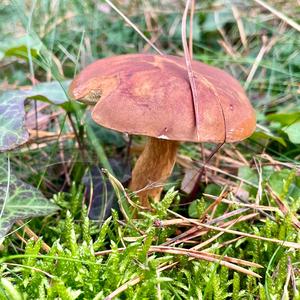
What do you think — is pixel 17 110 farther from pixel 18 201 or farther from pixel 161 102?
pixel 161 102

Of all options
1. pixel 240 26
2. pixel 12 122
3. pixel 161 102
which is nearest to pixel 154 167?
pixel 161 102

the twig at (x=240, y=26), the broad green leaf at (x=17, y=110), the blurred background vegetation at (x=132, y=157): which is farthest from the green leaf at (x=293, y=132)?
the twig at (x=240, y=26)

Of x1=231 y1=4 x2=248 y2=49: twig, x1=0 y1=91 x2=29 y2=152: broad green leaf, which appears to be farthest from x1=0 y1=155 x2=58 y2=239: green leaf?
x1=231 y1=4 x2=248 y2=49: twig

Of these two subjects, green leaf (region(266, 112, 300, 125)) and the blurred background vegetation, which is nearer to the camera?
the blurred background vegetation

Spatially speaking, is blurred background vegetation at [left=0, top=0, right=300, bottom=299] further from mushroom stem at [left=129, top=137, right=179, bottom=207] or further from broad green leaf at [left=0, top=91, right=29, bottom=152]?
broad green leaf at [left=0, top=91, right=29, bottom=152]

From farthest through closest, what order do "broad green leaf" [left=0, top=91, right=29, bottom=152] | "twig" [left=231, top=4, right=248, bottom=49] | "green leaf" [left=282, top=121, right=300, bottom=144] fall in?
"twig" [left=231, top=4, right=248, bottom=49] → "green leaf" [left=282, top=121, right=300, bottom=144] → "broad green leaf" [left=0, top=91, right=29, bottom=152]

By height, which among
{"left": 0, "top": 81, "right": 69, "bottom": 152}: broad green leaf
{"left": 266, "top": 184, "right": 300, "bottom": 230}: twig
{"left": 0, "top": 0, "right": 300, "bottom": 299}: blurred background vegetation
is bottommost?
{"left": 266, "top": 184, "right": 300, "bottom": 230}: twig

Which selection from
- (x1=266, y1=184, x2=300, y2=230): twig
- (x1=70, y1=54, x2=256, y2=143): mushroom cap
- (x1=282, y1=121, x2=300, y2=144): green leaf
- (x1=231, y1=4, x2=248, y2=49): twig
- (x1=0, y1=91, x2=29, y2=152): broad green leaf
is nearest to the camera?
(x1=70, y1=54, x2=256, y2=143): mushroom cap

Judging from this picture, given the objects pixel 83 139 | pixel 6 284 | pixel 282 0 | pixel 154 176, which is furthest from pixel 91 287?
pixel 282 0
